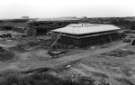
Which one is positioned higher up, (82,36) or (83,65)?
(82,36)

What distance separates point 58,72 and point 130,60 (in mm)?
7824

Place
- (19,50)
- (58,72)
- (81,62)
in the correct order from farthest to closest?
(19,50)
(81,62)
(58,72)

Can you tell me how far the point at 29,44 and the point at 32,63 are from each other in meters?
8.56

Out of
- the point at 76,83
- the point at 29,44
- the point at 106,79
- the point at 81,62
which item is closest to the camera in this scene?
the point at 76,83

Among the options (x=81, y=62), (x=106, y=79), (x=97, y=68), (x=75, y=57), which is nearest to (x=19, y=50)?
(x=75, y=57)

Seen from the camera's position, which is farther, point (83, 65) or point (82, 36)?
point (82, 36)

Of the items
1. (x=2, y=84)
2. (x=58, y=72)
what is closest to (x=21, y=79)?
(x=2, y=84)

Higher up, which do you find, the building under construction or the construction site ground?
the building under construction

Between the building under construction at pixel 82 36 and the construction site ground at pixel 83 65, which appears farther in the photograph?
the building under construction at pixel 82 36

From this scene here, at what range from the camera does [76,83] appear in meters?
9.54

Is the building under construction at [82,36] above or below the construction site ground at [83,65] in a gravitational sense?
above

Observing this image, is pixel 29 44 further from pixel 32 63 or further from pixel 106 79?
pixel 106 79

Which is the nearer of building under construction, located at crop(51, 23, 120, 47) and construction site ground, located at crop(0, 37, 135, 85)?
construction site ground, located at crop(0, 37, 135, 85)

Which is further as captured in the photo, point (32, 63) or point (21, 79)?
point (32, 63)
